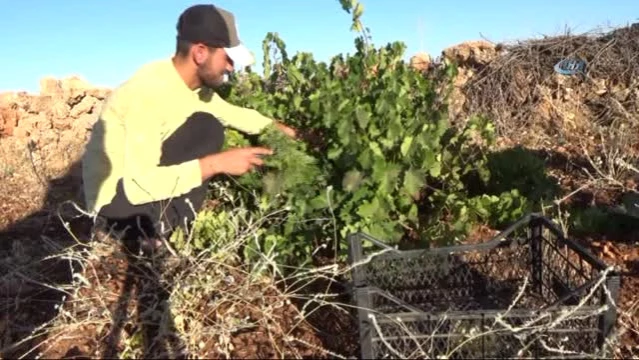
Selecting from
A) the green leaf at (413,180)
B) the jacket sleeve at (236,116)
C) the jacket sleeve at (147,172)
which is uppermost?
the jacket sleeve at (236,116)

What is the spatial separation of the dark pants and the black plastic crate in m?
0.85

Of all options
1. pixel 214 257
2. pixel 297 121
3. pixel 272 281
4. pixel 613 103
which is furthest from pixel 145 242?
pixel 613 103

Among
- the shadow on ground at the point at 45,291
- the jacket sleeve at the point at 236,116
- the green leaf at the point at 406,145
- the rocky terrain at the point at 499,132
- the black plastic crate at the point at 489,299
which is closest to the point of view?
the black plastic crate at the point at 489,299

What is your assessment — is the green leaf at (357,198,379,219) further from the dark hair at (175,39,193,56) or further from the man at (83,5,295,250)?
the dark hair at (175,39,193,56)

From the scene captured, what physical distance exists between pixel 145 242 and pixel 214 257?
0.39 meters

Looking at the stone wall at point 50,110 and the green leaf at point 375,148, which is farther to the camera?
the stone wall at point 50,110

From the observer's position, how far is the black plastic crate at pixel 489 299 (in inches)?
75.7

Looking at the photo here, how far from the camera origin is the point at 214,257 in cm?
250

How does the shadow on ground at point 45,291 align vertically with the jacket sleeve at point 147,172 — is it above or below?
below

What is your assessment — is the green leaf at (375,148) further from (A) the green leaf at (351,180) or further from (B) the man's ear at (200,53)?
(B) the man's ear at (200,53)

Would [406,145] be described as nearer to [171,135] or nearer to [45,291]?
[171,135]

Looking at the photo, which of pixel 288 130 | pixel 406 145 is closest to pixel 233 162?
pixel 288 130

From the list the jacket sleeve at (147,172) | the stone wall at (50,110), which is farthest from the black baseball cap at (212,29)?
the stone wall at (50,110)

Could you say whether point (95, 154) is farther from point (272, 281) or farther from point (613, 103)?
point (613, 103)
